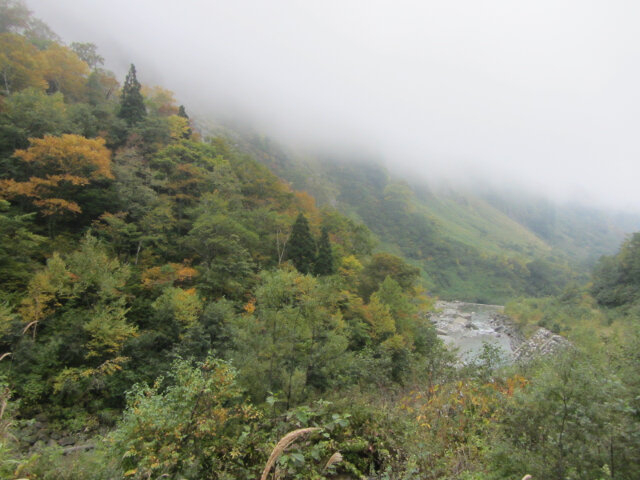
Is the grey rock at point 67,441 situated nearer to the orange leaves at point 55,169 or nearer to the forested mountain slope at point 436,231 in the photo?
the orange leaves at point 55,169

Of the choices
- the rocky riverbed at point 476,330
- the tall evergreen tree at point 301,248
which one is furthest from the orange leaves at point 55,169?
the rocky riverbed at point 476,330

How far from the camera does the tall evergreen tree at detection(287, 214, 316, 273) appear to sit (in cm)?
2561

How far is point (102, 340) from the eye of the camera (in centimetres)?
1538

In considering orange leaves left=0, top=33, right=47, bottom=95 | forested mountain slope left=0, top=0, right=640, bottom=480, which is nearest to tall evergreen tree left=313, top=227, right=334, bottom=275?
forested mountain slope left=0, top=0, right=640, bottom=480

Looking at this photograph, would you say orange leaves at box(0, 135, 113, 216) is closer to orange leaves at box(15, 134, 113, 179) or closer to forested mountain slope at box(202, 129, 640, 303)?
orange leaves at box(15, 134, 113, 179)

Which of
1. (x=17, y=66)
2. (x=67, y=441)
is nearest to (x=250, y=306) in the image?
(x=67, y=441)

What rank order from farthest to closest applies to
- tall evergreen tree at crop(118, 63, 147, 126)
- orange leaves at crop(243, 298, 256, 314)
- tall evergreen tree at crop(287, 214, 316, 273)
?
1. tall evergreen tree at crop(118, 63, 147, 126)
2. tall evergreen tree at crop(287, 214, 316, 273)
3. orange leaves at crop(243, 298, 256, 314)

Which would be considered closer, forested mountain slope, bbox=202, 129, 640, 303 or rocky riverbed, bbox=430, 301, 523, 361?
rocky riverbed, bbox=430, 301, 523, 361

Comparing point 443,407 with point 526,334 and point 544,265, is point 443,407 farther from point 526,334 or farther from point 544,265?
point 544,265

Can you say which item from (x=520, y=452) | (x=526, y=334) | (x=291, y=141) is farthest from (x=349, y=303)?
(x=291, y=141)

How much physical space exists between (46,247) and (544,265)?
10860cm

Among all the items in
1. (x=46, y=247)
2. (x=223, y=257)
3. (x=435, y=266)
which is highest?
(x=223, y=257)

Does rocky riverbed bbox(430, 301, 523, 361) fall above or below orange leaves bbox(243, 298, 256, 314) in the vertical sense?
below

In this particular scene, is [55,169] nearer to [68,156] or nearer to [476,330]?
[68,156]
